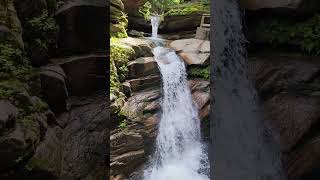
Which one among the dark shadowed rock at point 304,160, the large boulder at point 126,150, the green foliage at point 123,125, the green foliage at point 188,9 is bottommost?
the large boulder at point 126,150

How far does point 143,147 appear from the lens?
4.77 m

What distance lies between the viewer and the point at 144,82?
207 inches

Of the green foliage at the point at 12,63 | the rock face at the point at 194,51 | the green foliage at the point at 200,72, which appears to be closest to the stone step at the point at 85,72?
the green foliage at the point at 12,63

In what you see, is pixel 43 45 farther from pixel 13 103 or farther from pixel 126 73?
pixel 126 73

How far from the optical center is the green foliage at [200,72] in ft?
15.8

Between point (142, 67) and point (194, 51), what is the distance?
33.3 inches

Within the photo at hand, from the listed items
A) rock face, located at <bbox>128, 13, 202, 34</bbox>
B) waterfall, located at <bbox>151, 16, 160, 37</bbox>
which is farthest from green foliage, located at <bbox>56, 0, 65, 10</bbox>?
waterfall, located at <bbox>151, 16, 160, 37</bbox>

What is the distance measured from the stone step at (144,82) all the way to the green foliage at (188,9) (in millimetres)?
1405

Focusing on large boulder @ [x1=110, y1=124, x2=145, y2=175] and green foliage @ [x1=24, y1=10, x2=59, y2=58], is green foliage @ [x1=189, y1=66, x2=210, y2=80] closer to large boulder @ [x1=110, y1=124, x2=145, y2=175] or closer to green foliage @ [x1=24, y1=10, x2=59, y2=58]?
large boulder @ [x1=110, y1=124, x2=145, y2=175]

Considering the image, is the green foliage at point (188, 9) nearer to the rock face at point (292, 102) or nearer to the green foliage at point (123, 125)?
the green foliage at point (123, 125)

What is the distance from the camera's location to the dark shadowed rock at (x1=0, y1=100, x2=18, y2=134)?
137 centimetres

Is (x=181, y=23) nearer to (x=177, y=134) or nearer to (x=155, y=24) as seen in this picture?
(x=155, y=24)

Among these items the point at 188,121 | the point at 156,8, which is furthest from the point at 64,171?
the point at 156,8

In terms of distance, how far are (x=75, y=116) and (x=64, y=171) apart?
26 centimetres
